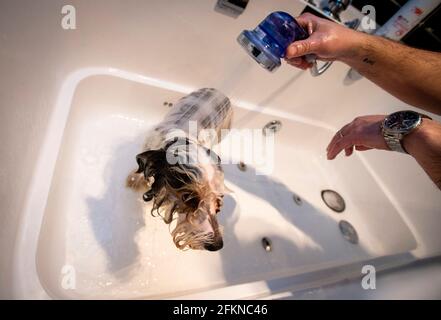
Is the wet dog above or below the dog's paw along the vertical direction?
above

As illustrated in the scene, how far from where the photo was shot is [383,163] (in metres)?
2.05

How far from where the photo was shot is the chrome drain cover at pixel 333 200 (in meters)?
2.16

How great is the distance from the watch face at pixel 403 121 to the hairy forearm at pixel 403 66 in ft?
0.80

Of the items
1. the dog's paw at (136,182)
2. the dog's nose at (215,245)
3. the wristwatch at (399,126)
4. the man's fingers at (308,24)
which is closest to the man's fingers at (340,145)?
the wristwatch at (399,126)

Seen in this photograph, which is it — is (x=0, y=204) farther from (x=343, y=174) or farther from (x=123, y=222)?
(x=343, y=174)

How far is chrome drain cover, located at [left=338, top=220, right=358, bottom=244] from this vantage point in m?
2.01

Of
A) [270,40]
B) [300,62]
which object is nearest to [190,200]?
[270,40]

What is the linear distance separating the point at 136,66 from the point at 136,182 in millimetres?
709

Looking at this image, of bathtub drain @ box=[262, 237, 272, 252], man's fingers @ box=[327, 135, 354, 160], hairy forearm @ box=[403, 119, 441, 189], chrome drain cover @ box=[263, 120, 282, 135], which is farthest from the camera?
chrome drain cover @ box=[263, 120, 282, 135]

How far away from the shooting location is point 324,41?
118 centimetres

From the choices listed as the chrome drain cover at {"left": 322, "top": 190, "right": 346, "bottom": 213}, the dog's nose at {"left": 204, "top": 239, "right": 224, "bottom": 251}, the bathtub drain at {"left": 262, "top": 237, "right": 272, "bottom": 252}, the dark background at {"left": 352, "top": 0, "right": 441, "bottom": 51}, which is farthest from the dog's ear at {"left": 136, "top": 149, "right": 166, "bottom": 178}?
the dark background at {"left": 352, "top": 0, "right": 441, "bottom": 51}

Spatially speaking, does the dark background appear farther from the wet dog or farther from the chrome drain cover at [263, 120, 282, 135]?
the wet dog

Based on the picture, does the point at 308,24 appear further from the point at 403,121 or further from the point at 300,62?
the point at 403,121
